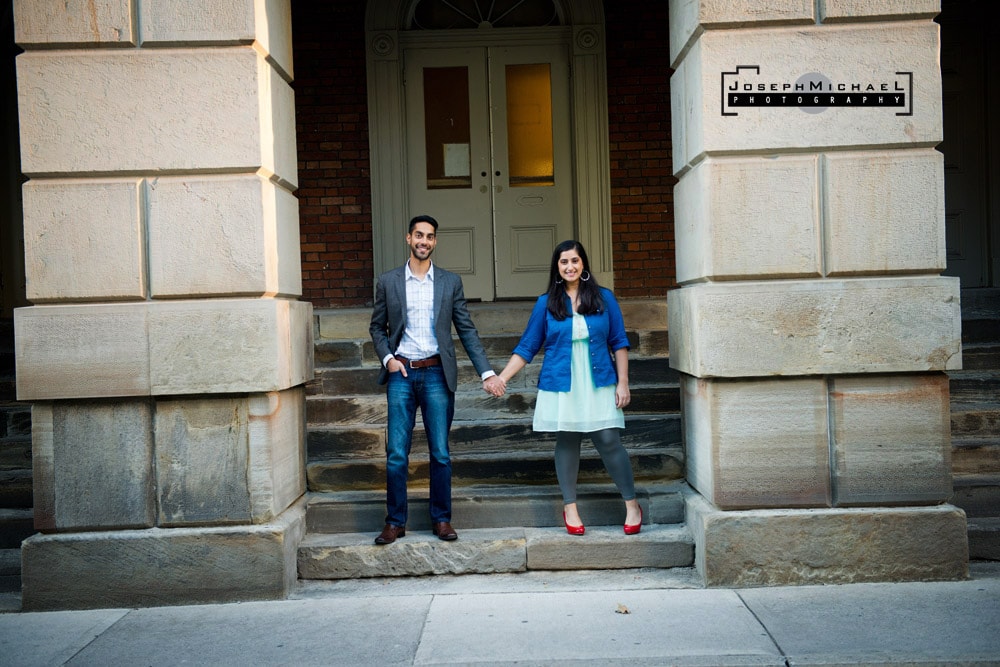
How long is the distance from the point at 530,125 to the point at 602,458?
4.51 metres

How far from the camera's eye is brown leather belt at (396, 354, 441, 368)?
550 cm

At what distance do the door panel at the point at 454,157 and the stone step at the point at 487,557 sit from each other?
13.0 feet

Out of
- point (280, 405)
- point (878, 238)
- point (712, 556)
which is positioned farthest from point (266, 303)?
point (878, 238)

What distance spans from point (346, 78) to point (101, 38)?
12.8 feet

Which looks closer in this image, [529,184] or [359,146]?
[359,146]

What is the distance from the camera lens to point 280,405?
5.47 m

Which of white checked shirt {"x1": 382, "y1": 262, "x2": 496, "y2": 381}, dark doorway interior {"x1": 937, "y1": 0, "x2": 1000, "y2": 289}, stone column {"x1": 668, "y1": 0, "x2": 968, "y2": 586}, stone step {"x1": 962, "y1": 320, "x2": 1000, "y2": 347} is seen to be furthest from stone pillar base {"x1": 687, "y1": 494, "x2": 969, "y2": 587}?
dark doorway interior {"x1": 937, "y1": 0, "x2": 1000, "y2": 289}

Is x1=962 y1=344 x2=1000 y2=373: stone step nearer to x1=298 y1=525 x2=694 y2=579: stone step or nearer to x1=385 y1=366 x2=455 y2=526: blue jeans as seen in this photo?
x1=298 y1=525 x2=694 y2=579: stone step

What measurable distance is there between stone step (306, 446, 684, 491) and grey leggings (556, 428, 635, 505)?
0.47 metres

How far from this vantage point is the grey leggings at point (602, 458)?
18.1 feet

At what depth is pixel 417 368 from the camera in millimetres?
5512

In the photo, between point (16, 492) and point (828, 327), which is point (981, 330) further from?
point (16, 492)
